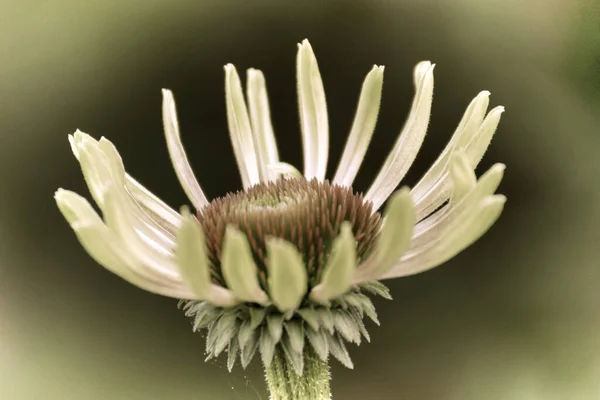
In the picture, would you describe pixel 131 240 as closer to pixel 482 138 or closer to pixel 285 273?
pixel 285 273

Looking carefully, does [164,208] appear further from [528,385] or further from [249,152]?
[528,385]

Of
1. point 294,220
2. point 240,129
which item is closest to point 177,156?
Result: point 240,129

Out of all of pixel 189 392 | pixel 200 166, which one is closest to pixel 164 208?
pixel 200 166

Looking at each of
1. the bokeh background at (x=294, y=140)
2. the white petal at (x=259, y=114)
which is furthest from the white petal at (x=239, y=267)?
the bokeh background at (x=294, y=140)

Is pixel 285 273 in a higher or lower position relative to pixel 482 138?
lower

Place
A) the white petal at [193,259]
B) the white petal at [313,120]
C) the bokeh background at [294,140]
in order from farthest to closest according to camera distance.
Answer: the bokeh background at [294,140], the white petal at [313,120], the white petal at [193,259]

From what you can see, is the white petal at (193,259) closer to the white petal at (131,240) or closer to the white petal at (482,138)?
the white petal at (131,240)
